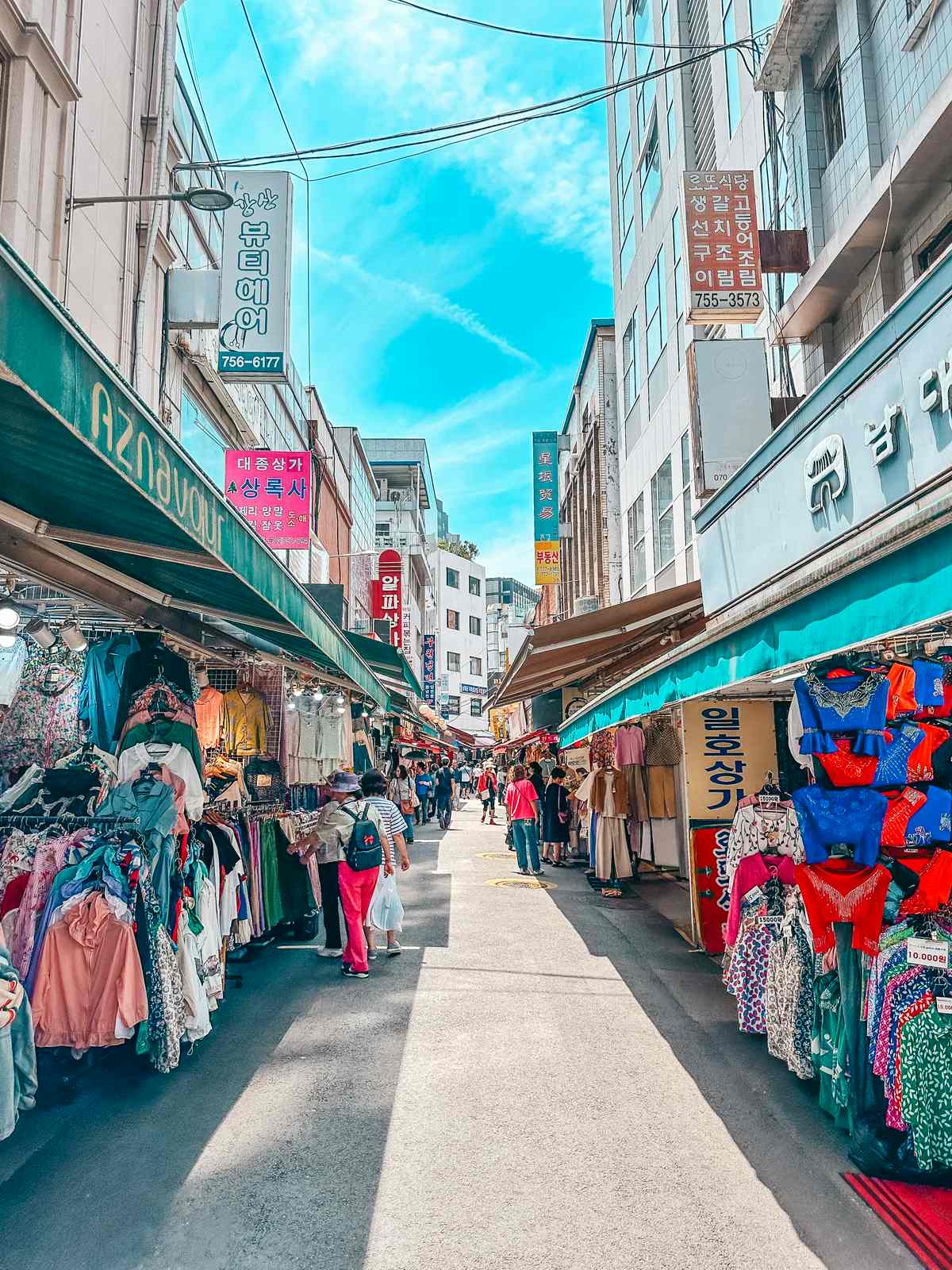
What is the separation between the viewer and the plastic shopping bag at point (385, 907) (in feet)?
26.7

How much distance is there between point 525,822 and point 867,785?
1050 centimetres

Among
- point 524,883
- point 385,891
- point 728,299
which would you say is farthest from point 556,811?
point 728,299

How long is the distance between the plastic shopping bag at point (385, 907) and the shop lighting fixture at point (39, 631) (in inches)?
157

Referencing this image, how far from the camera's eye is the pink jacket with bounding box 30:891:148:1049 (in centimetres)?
466

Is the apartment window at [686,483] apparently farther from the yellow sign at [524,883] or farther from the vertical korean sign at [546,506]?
the vertical korean sign at [546,506]

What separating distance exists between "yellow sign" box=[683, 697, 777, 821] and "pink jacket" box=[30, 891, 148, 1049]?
520 centimetres

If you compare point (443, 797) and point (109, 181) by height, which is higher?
point (109, 181)

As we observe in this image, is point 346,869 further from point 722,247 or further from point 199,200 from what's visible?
point 722,247

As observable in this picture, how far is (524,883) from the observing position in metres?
13.5

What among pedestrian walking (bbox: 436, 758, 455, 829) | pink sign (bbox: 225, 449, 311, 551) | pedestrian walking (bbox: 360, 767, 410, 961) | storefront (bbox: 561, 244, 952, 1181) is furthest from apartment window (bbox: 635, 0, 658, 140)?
pedestrian walking (bbox: 436, 758, 455, 829)

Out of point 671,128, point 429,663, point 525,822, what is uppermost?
point 671,128

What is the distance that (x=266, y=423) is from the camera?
18422 mm

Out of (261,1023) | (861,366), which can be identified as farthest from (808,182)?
(261,1023)

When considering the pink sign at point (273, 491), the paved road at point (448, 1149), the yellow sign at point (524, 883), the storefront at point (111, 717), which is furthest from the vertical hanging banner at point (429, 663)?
the paved road at point (448, 1149)
